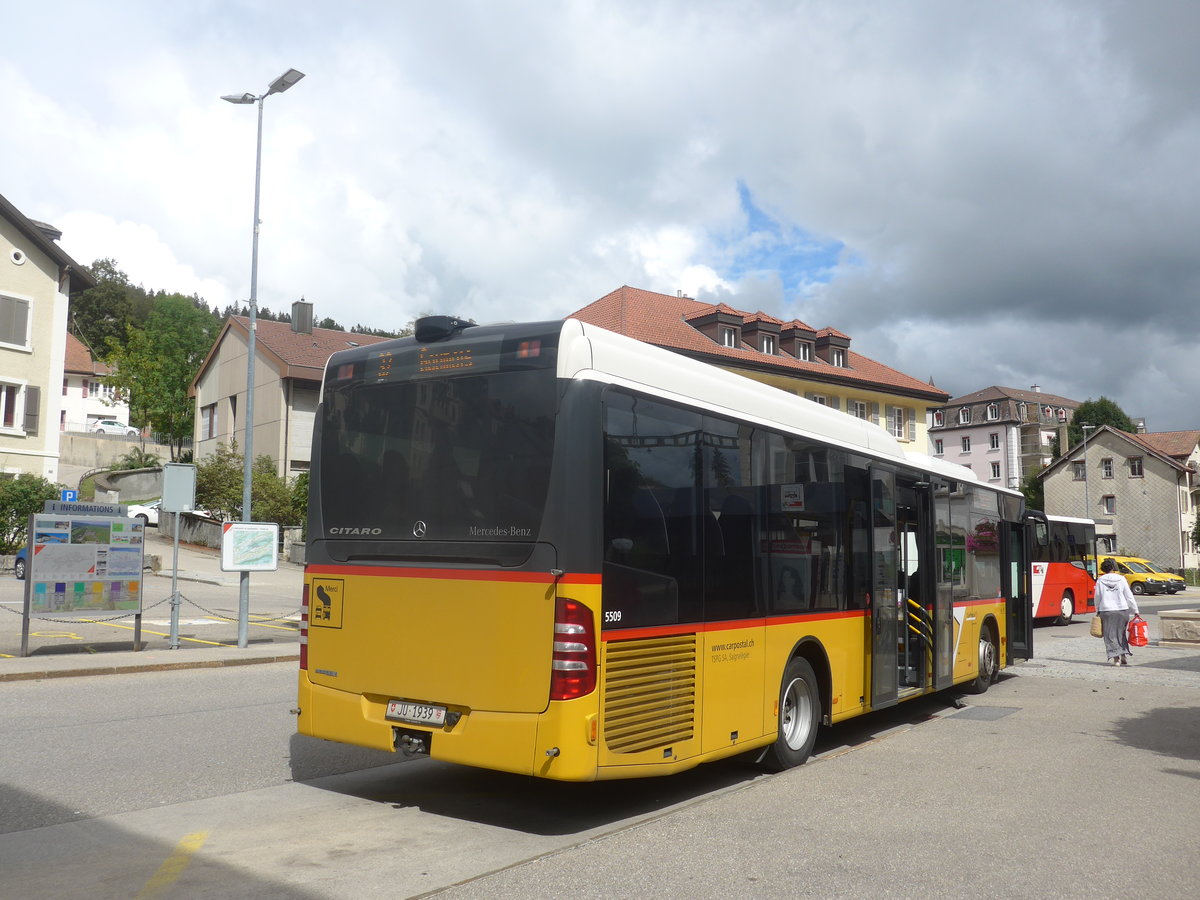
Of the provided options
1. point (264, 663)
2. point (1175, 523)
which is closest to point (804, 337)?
point (1175, 523)

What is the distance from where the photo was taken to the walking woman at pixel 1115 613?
17750 mm

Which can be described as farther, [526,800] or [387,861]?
[526,800]

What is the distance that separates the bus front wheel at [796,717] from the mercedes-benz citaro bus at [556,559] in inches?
1.1

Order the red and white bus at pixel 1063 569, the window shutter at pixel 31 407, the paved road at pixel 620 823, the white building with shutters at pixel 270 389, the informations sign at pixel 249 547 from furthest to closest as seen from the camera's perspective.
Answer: the white building with shutters at pixel 270 389 → the window shutter at pixel 31 407 → the red and white bus at pixel 1063 569 → the informations sign at pixel 249 547 → the paved road at pixel 620 823

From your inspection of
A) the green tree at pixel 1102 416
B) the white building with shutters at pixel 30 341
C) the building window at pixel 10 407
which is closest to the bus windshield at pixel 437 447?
the white building with shutters at pixel 30 341

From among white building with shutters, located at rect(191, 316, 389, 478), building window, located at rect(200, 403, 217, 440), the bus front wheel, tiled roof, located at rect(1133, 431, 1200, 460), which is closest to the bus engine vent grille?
the bus front wheel

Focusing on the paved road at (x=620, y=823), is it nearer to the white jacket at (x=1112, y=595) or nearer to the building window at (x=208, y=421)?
the white jacket at (x=1112, y=595)

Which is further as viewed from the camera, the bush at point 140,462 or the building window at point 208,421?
the building window at point 208,421

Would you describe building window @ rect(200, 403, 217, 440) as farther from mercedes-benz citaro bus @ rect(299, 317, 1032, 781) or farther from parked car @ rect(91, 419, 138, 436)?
mercedes-benz citaro bus @ rect(299, 317, 1032, 781)

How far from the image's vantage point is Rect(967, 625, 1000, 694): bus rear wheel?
13.4m

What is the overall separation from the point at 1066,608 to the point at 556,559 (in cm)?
2815

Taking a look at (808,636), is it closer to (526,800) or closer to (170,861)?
(526,800)

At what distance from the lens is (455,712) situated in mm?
6445

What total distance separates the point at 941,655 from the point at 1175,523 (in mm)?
68349
